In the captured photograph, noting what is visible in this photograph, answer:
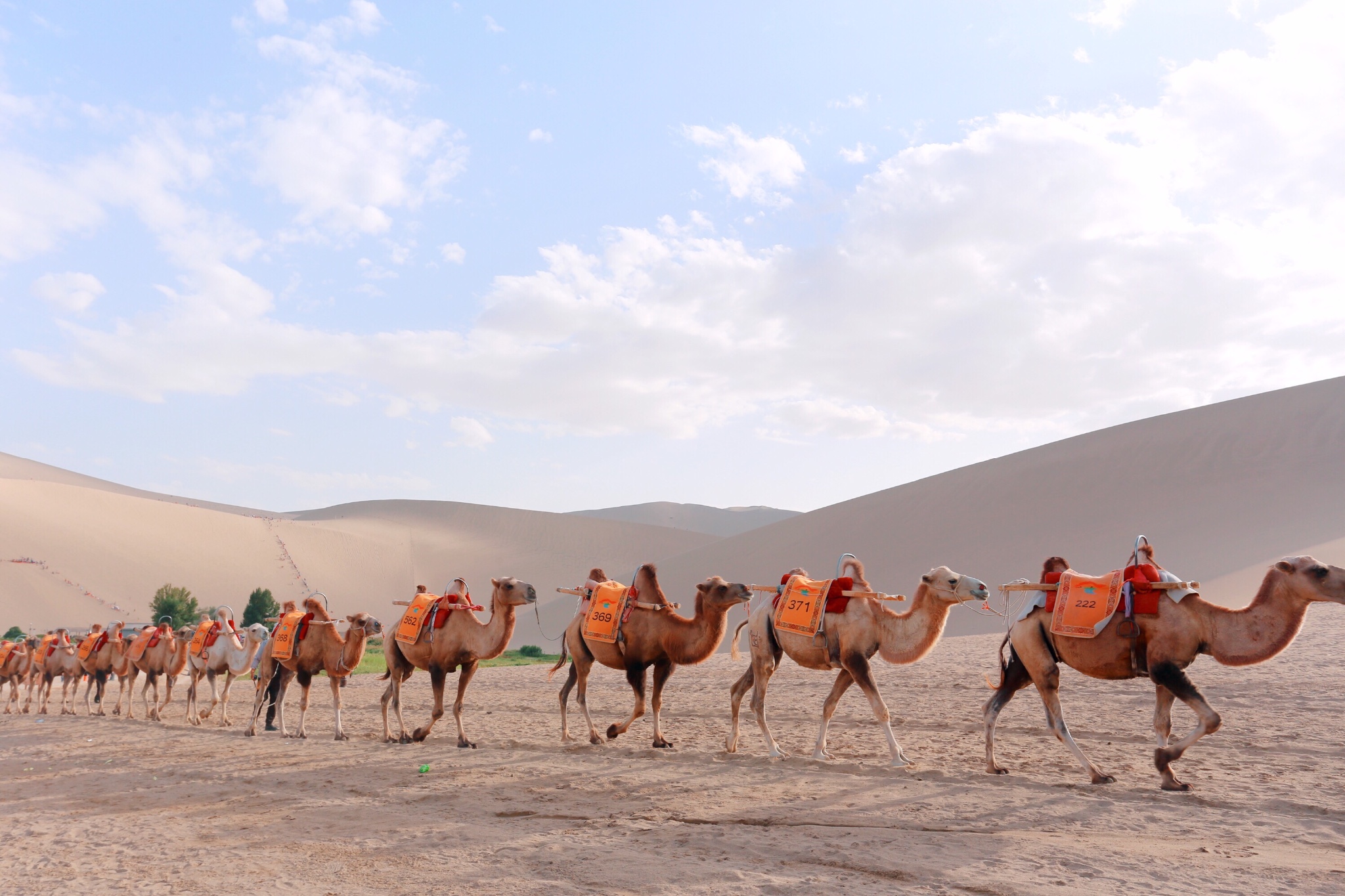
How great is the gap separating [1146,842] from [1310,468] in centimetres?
4227

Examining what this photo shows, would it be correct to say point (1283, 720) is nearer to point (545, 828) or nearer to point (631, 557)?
point (545, 828)

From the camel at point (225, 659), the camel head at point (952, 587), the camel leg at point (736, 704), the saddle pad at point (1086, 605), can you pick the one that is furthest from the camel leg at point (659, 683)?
the camel at point (225, 659)

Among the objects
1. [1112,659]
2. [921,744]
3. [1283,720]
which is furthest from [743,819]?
[1283,720]

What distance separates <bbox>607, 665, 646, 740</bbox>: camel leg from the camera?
458 inches

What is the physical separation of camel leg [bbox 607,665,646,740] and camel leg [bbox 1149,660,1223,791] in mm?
6054

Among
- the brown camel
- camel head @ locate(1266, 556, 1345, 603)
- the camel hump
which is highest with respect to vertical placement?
camel head @ locate(1266, 556, 1345, 603)

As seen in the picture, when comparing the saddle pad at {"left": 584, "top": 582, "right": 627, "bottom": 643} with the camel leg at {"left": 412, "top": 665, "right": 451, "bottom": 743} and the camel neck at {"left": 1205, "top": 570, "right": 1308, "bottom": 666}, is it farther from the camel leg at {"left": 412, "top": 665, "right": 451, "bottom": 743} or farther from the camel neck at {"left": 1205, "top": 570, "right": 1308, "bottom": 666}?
the camel neck at {"left": 1205, "top": 570, "right": 1308, "bottom": 666}

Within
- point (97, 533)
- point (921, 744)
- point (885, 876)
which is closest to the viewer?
point (885, 876)

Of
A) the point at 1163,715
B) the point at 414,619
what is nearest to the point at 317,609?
the point at 414,619

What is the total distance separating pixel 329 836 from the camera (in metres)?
7.00

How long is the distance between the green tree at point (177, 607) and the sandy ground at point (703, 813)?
37.3 m

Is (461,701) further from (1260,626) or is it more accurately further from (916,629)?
(1260,626)

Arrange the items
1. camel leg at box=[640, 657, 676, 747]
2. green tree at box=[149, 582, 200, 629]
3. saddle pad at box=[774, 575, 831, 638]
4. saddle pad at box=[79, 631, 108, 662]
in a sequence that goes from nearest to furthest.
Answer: saddle pad at box=[774, 575, 831, 638] < camel leg at box=[640, 657, 676, 747] < saddle pad at box=[79, 631, 108, 662] < green tree at box=[149, 582, 200, 629]

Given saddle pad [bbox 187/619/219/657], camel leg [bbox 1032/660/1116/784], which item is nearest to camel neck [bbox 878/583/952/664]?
camel leg [bbox 1032/660/1116/784]
